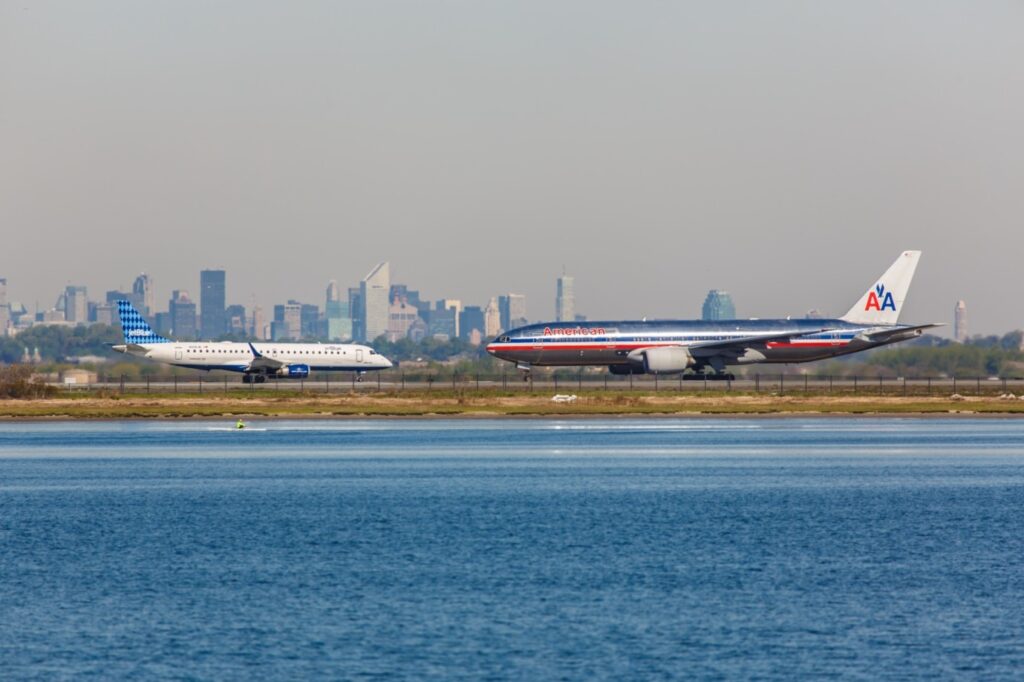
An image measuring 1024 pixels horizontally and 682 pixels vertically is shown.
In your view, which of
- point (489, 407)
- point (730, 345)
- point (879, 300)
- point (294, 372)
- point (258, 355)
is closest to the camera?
point (489, 407)

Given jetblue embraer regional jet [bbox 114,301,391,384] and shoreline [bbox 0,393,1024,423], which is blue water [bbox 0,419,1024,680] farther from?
jetblue embraer regional jet [bbox 114,301,391,384]

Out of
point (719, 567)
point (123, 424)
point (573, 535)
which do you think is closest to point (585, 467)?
point (573, 535)

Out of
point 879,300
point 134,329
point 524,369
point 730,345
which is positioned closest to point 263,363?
point 134,329

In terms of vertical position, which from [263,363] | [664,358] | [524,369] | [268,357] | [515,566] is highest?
[268,357]

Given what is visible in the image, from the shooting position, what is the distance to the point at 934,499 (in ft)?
156

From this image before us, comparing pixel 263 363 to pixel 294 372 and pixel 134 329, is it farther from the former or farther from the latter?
pixel 134 329

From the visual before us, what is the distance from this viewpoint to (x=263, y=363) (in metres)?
136

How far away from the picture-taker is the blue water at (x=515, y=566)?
988 inches

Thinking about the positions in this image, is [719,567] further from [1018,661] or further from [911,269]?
[911,269]

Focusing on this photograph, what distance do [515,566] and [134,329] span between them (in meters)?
121

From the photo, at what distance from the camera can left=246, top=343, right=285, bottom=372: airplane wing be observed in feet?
445

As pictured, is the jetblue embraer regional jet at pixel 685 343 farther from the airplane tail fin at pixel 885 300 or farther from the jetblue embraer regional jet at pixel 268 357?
the jetblue embraer regional jet at pixel 268 357

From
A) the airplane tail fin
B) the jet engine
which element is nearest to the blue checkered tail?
the jet engine

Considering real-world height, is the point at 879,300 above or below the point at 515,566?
above
